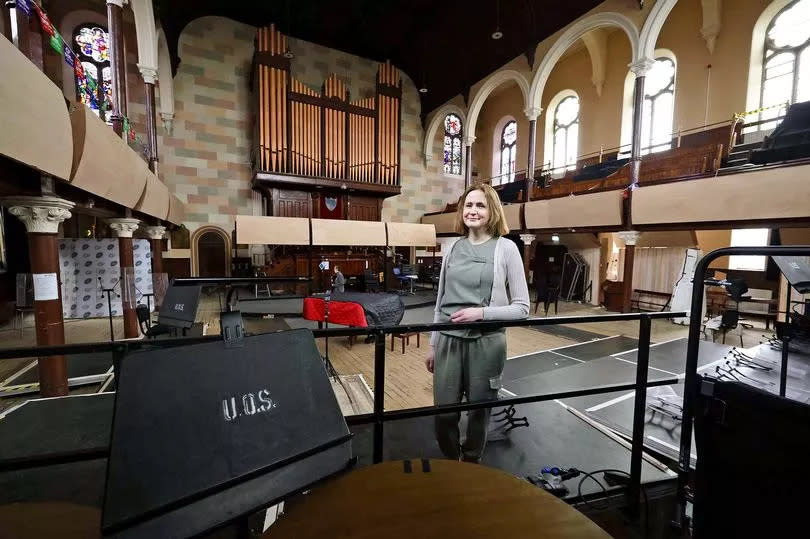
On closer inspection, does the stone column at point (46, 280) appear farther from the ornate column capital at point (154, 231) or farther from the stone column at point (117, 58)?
the ornate column capital at point (154, 231)

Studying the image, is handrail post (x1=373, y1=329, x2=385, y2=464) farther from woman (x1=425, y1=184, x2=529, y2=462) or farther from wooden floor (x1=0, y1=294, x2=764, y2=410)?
wooden floor (x1=0, y1=294, x2=764, y2=410)

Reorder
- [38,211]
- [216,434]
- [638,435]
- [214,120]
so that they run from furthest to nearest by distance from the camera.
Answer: [214,120] → [38,211] → [638,435] → [216,434]

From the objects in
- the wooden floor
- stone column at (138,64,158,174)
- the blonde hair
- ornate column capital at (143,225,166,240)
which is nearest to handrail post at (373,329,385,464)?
the blonde hair

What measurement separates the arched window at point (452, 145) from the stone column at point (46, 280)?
1363cm

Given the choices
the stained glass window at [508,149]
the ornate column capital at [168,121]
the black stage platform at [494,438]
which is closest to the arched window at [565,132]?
the stained glass window at [508,149]

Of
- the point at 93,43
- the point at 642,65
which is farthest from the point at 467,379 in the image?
the point at 93,43

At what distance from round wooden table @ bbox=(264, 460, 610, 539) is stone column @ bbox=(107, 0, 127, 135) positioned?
6.12m

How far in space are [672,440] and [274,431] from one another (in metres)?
3.22

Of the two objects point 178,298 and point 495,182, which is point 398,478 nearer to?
point 178,298

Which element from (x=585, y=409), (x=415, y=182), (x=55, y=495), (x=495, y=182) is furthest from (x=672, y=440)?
(x=495, y=182)

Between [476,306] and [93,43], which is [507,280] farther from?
[93,43]

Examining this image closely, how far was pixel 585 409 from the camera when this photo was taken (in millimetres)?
3168

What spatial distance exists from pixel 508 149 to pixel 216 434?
640 inches

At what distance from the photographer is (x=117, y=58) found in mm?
4824
